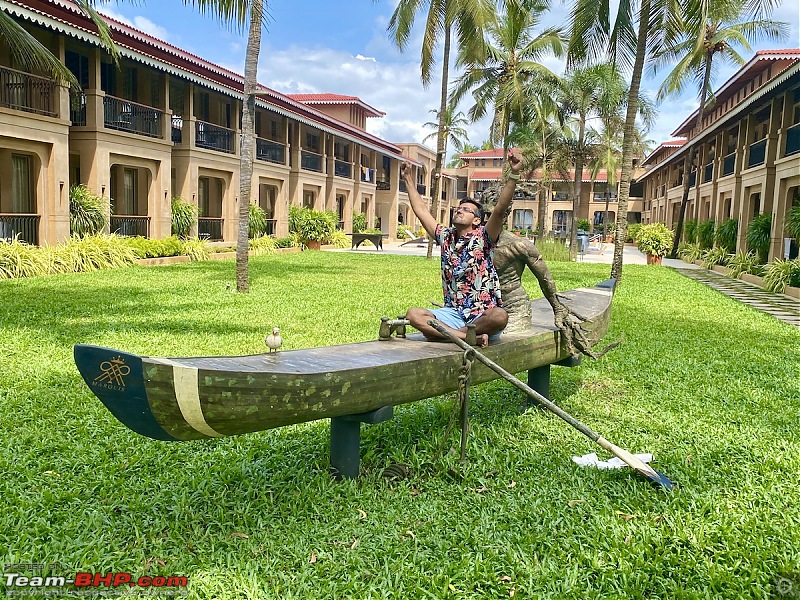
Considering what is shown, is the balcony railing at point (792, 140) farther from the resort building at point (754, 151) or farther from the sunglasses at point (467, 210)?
the sunglasses at point (467, 210)

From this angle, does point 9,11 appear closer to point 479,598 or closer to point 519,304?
point 519,304

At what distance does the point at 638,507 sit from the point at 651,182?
51.9m

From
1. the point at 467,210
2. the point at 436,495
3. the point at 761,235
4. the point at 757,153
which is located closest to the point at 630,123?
the point at 761,235

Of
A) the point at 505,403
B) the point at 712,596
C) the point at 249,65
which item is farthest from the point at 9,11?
the point at 712,596

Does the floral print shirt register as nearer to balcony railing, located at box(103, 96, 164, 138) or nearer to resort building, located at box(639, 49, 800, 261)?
resort building, located at box(639, 49, 800, 261)

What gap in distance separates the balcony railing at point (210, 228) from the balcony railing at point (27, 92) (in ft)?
22.6

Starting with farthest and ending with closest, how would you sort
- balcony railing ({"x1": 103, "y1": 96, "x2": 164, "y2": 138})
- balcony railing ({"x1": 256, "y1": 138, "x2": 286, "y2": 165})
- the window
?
balcony railing ({"x1": 256, "y1": 138, "x2": 286, "y2": 165}) < balcony railing ({"x1": 103, "y1": 96, "x2": 164, "y2": 138}) < the window

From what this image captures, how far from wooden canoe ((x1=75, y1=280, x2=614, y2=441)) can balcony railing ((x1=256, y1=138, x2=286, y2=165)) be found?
23.3 m

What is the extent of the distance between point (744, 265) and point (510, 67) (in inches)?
504

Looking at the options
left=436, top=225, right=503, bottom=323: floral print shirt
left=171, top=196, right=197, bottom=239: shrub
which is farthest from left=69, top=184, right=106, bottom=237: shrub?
left=436, top=225, right=503, bottom=323: floral print shirt

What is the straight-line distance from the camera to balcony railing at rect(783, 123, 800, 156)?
17156 mm

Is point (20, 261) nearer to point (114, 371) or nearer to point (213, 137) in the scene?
point (213, 137)

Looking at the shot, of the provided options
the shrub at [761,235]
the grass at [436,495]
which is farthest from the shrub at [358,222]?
the grass at [436,495]

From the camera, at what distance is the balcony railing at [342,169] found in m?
33.5
